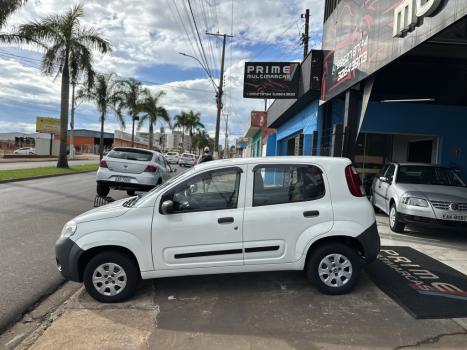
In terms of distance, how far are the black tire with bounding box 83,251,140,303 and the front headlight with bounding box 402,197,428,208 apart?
19.4ft

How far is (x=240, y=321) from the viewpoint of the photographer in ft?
13.7

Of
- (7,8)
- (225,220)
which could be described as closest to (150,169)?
(225,220)

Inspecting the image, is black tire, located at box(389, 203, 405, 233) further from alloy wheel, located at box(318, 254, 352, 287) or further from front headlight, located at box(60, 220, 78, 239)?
front headlight, located at box(60, 220, 78, 239)

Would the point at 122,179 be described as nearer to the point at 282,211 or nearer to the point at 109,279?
the point at 109,279

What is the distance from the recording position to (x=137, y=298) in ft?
15.7

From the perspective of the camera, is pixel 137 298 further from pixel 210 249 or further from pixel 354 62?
pixel 354 62

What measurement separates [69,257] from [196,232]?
1443 millimetres

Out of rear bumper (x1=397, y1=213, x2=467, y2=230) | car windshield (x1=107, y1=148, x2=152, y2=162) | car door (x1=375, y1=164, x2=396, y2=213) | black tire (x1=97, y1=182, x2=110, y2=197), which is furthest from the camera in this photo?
car windshield (x1=107, y1=148, x2=152, y2=162)

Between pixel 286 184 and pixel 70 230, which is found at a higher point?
pixel 286 184

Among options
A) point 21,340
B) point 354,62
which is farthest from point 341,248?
point 354,62

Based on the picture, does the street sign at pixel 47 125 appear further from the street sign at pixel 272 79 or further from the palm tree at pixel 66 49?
the street sign at pixel 272 79

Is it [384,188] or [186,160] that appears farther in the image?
[186,160]

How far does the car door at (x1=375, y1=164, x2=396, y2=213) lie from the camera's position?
9.78m

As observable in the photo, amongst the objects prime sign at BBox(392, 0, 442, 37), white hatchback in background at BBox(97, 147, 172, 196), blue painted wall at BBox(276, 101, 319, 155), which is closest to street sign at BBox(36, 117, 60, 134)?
blue painted wall at BBox(276, 101, 319, 155)
